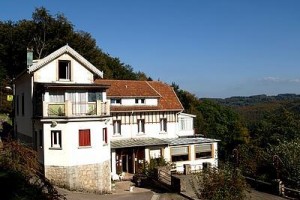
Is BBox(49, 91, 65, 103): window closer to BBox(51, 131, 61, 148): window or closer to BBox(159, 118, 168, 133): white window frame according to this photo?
BBox(51, 131, 61, 148): window

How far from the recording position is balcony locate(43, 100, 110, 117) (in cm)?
2738

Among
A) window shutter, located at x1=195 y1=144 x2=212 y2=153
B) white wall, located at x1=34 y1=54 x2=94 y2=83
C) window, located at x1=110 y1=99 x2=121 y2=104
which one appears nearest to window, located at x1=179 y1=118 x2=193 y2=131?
window shutter, located at x1=195 y1=144 x2=212 y2=153

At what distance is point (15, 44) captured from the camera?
54531mm

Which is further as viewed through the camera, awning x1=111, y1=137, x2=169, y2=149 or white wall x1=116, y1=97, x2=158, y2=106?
white wall x1=116, y1=97, x2=158, y2=106

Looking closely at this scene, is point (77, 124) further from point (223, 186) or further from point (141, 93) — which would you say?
point (223, 186)

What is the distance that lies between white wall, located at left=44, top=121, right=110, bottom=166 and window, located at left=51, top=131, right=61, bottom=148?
0.22m

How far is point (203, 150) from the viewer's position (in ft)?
126

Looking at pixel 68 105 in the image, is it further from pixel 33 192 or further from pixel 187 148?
pixel 33 192

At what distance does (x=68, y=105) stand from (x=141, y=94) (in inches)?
452

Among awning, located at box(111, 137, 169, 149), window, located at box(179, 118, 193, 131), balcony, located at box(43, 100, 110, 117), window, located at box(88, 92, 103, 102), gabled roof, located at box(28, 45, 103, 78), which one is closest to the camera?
balcony, located at box(43, 100, 110, 117)

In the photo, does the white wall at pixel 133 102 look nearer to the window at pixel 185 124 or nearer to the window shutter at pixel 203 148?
the window at pixel 185 124

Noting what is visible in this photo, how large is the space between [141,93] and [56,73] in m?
10.4

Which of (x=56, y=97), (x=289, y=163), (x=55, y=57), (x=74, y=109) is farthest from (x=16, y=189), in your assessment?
(x=289, y=163)

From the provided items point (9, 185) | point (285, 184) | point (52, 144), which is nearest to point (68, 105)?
point (52, 144)
